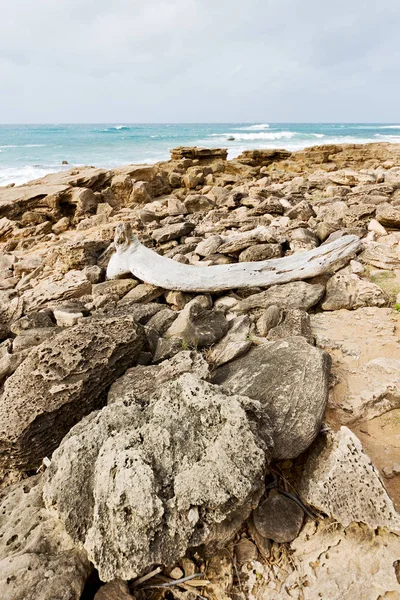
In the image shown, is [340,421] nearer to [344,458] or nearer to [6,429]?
[344,458]

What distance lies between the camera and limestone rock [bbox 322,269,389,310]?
3551mm

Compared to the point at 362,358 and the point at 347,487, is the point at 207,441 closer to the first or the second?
the point at 347,487

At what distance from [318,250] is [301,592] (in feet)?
11.2

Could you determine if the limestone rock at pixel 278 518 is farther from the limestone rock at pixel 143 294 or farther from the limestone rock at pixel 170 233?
the limestone rock at pixel 170 233

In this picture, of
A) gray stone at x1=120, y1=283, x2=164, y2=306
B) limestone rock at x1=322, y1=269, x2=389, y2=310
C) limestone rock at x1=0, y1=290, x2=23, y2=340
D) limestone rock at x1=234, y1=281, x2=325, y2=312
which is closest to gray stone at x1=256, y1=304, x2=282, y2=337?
limestone rock at x1=234, y1=281, x2=325, y2=312

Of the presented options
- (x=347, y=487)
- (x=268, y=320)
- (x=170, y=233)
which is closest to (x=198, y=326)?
(x=268, y=320)

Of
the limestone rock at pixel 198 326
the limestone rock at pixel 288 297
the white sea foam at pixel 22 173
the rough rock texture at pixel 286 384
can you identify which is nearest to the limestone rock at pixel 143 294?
the limestone rock at pixel 198 326

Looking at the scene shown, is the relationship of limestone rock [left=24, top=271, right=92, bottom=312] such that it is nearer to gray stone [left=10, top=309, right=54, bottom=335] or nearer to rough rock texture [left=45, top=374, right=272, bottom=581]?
gray stone [left=10, top=309, right=54, bottom=335]

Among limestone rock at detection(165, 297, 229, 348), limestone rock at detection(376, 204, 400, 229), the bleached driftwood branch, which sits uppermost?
limestone rock at detection(376, 204, 400, 229)

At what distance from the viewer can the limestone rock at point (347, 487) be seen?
1596 mm

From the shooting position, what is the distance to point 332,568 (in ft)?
5.15

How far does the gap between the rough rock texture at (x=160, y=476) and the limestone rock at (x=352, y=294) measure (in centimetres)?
208

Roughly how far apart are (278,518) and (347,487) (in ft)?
1.20

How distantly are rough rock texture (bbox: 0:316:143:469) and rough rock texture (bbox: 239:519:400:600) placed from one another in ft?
4.44
